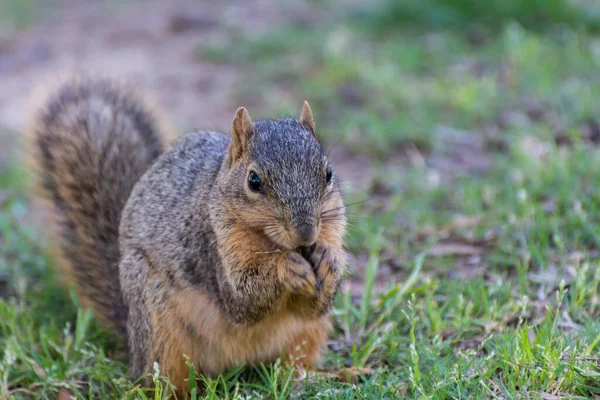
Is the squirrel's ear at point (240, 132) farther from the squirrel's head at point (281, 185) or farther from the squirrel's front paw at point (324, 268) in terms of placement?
the squirrel's front paw at point (324, 268)

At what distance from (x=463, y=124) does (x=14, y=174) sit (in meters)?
2.98

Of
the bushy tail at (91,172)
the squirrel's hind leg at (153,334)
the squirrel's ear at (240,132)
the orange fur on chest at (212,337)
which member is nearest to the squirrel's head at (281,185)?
the squirrel's ear at (240,132)

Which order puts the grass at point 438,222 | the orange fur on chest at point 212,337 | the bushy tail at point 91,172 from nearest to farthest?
the grass at point 438,222 < the orange fur on chest at point 212,337 < the bushy tail at point 91,172

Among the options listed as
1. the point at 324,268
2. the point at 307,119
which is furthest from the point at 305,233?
the point at 307,119

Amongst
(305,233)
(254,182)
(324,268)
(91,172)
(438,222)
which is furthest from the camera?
(438,222)

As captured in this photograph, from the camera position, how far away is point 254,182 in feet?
8.78

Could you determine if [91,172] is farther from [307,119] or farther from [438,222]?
[438,222]

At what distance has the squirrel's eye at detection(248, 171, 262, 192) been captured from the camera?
2.67m

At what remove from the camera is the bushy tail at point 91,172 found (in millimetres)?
3512

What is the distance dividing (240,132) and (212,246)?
0.43 m

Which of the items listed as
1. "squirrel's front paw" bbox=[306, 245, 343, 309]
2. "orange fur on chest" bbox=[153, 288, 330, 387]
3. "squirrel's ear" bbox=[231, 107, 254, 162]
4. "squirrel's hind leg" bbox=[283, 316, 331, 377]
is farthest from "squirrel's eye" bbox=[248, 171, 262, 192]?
"squirrel's hind leg" bbox=[283, 316, 331, 377]

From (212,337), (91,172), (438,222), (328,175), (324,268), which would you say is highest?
(328,175)

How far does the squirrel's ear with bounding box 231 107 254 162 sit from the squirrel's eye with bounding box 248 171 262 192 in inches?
7.2

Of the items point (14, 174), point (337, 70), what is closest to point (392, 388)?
point (14, 174)
